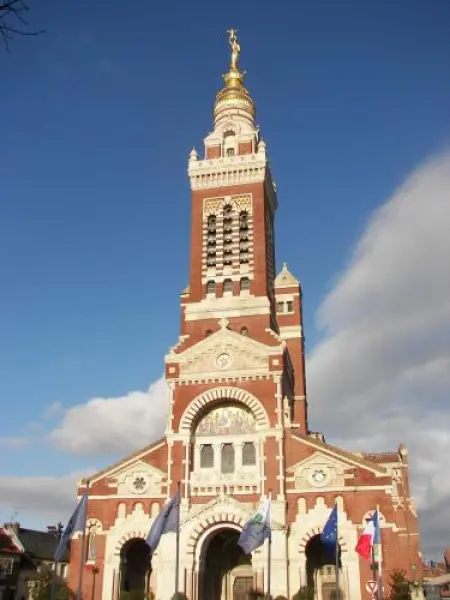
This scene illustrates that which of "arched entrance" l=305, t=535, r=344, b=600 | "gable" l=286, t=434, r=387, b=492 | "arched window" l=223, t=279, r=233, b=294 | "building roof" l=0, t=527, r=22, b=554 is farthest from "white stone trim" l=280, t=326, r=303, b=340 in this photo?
"building roof" l=0, t=527, r=22, b=554

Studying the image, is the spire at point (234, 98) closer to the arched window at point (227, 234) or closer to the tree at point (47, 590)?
the arched window at point (227, 234)

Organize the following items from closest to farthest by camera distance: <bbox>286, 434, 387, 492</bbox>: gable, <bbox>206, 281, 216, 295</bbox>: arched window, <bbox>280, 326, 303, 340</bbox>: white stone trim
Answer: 1. <bbox>286, 434, 387, 492</bbox>: gable
2. <bbox>206, 281, 216, 295</bbox>: arched window
3. <bbox>280, 326, 303, 340</bbox>: white stone trim

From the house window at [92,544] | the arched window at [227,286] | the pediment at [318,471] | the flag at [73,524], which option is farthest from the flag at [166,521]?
the arched window at [227,286]

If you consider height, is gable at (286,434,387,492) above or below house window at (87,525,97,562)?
above

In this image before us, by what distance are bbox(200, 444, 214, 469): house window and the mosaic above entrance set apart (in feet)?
3.51

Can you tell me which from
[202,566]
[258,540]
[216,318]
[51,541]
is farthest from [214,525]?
[51,541]

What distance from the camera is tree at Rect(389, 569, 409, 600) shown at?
3527 centimetres

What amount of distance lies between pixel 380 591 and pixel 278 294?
126 ft

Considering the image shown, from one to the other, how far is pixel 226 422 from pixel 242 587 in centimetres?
1143

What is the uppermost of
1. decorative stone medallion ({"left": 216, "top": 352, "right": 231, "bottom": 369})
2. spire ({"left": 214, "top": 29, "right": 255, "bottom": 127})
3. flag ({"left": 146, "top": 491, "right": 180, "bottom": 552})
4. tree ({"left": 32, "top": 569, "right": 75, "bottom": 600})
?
spire ({"left": 214, "top": 29, "right": 255, "bottom": 127})

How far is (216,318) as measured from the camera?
5125 centimetres

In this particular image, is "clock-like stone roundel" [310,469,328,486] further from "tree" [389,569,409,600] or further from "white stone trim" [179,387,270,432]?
"tree" [389,569,409,600]

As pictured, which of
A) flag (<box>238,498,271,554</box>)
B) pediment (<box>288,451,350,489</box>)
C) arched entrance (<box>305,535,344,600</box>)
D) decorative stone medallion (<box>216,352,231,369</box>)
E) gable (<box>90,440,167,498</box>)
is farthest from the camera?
decorative stone medallion (<box>216,352,231,369</box>)

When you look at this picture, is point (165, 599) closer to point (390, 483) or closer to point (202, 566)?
point (202, 566)
